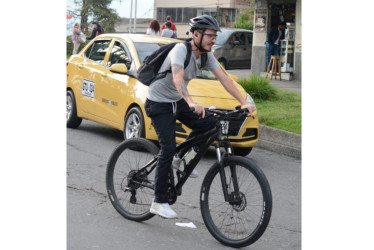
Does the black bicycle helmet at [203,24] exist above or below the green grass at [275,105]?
above

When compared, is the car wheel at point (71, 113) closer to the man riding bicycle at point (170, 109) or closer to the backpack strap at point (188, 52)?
the man riding bicycle at point (170, 109)

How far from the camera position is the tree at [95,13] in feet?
121

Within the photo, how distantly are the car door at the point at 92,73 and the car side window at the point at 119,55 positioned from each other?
173 millimetres

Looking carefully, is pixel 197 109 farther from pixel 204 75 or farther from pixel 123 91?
pixel 204 75

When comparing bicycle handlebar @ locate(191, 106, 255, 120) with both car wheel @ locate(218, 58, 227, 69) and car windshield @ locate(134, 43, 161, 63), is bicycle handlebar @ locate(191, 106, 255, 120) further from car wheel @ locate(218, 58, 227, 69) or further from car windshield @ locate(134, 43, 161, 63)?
car wheel @ locate(218, 58, 227, 69)

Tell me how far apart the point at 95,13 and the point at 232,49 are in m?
20.1

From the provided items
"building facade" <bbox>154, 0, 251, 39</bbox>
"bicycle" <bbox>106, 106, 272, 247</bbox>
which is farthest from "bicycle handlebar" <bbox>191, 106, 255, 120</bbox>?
"building facade" <bbox>154, 0, 251, 39</bbox>

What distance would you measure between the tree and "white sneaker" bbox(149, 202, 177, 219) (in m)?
28.6

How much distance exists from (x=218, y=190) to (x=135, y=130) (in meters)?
3.96

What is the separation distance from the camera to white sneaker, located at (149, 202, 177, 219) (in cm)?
571

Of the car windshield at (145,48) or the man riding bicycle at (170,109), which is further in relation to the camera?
the car windshield at (145,48)

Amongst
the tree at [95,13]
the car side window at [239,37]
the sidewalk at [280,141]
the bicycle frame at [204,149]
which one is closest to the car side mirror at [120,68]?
the sidewalk at [280,141]

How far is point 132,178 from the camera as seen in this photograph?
20.3 feet
